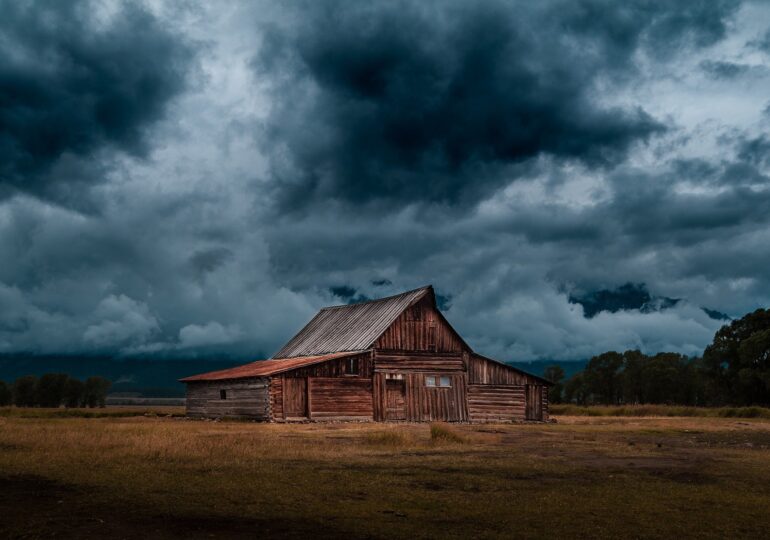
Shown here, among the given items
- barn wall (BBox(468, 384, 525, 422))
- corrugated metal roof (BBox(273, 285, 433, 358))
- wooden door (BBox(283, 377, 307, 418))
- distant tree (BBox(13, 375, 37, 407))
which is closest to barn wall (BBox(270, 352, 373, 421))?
wooden door (BBox(283, 377, 307, 418))

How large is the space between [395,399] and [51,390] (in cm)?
6813

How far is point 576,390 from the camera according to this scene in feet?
404

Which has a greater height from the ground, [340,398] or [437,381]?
[437,381]

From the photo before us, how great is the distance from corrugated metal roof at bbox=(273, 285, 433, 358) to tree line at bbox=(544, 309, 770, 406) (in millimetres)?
43216

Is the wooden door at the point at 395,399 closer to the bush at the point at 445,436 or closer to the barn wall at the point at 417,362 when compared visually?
the barn wall at the point at 417,362

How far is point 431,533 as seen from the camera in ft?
33.2

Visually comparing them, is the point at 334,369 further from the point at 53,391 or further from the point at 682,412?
the point at 53,391

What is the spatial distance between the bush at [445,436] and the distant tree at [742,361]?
194 feet

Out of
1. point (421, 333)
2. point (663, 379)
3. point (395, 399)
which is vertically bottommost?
point (663, 379)

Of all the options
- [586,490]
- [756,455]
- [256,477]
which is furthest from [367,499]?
[756,455]

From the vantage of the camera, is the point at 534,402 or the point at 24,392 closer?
the point at 534,402

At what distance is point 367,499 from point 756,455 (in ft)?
50.3

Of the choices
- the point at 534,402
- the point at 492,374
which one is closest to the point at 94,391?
the point at 492,374

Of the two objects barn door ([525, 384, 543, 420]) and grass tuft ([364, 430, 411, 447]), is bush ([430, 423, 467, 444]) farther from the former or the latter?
barn door ([525, 384, 543, 420])
